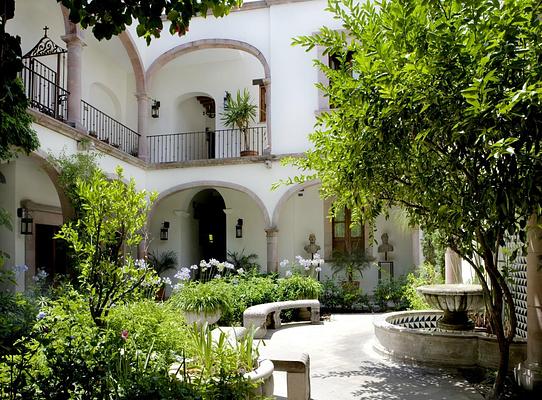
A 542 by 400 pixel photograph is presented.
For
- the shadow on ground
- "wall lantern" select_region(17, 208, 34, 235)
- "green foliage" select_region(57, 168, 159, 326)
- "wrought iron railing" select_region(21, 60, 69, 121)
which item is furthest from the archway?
"green foliage" select_region(57, 168, 159, 326)

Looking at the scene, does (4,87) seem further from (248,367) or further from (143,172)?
(143,172)

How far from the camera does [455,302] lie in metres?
6.44

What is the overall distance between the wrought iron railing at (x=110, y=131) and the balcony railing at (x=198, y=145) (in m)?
0.58

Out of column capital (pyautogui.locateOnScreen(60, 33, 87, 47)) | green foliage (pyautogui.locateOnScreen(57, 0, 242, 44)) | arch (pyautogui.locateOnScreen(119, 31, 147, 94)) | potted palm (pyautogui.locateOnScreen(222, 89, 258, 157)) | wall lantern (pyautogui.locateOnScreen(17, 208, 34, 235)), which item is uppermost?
arch (pyautogui.locateOnScreen(119, 31, 147, 94))

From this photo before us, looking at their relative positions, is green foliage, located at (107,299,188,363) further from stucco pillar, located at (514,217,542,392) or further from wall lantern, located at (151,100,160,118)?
wall lantern, located at (151,100,160,118)

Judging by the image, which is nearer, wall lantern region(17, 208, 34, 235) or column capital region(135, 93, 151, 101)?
wall lantern region(17, 208, 34, 235)

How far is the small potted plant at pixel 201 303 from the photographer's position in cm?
762

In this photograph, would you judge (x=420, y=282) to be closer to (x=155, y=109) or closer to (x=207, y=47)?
(x=207, y=47)

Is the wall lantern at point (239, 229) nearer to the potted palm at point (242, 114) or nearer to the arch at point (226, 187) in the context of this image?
the arch at point (226, 187)

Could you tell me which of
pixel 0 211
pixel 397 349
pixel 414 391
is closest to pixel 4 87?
pixel 414 391

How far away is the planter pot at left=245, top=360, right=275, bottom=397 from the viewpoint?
143 inches

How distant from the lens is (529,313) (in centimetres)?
475

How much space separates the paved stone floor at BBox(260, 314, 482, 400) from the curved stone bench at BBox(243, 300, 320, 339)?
0.89 feet

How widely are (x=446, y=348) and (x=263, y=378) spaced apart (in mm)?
3006
